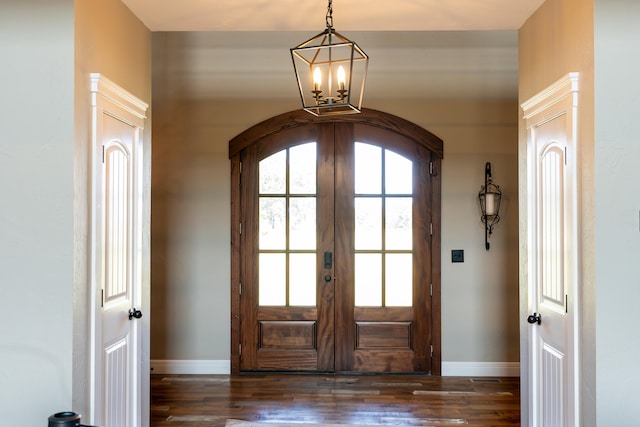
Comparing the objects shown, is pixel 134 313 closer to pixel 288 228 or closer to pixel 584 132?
pixel 288 228

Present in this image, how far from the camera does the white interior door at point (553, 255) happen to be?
2.96 meters

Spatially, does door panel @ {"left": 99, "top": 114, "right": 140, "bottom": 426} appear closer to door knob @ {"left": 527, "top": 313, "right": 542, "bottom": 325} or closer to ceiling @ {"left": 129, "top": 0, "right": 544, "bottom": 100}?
ceiling @ {"left": 129, "top": 0, "right": 544, "bottom": 100}

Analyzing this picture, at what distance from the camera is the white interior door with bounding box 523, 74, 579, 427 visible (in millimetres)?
2955

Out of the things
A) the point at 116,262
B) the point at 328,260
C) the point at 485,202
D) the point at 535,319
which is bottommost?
the point at 535,319

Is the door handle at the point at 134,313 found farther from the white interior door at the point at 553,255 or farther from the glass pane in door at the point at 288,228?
the white interior door at the point at 553,255

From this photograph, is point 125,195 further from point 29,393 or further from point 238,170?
point 238,170

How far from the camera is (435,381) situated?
Answer: 17.7ft

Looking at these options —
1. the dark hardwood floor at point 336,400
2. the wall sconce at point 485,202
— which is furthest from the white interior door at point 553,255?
the wall sconce at point 485,202

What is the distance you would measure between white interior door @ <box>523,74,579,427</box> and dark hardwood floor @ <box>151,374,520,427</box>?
1.01 meters

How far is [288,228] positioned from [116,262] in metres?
2.39

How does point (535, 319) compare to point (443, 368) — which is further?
point (443, 368)

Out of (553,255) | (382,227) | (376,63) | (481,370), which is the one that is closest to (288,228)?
(382,227)

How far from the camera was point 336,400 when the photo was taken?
4.81 m

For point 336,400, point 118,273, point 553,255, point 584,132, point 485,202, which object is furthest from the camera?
point 485,202
